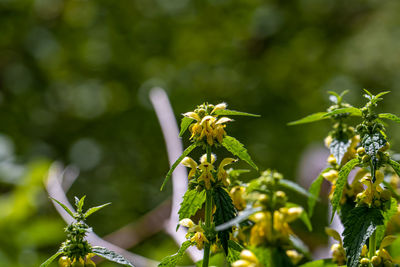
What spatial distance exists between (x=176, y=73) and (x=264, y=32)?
112 centimetres

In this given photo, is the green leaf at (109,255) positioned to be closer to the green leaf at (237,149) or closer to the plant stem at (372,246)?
the green leaf at (237,149)

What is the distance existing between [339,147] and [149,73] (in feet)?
13.0

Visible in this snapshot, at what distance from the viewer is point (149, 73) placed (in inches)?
179

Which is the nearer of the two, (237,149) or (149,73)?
(237,149)

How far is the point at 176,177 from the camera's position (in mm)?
1434

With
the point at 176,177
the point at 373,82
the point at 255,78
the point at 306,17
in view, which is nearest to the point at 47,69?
the point at 255,78

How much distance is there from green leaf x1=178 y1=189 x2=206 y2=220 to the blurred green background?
341 cm

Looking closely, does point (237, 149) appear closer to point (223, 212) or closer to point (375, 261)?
point (223, 212)

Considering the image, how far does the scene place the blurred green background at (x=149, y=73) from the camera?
429cm

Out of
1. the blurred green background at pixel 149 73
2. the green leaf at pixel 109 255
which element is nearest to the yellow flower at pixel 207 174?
the green leaf at pixel 109 255

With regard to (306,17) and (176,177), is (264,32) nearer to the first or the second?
(306,17)

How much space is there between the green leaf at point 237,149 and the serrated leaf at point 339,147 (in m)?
0.13

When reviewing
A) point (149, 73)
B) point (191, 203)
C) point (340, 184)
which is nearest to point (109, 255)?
point (191, 203)

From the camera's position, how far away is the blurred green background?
169 inches
